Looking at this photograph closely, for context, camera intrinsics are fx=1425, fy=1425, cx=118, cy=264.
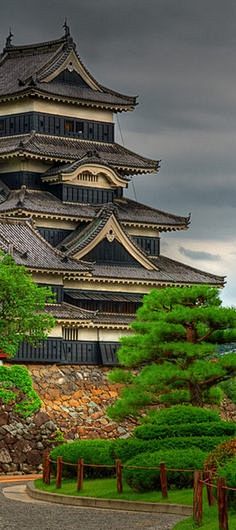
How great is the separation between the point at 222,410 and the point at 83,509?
111 feet

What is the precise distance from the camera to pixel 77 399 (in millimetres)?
67750

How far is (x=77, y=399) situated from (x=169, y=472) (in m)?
29.8

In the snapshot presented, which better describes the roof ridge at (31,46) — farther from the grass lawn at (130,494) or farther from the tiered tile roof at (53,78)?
the grass lawn at (130,494)

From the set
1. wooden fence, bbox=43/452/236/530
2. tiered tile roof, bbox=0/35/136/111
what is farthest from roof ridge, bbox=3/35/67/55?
wooden fence, bbox=43/452/236/530

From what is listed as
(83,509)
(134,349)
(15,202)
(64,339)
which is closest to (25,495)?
(83,509)

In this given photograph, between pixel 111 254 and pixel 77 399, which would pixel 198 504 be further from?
pixel 111 254

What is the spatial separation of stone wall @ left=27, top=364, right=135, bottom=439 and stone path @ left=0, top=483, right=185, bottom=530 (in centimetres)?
2411

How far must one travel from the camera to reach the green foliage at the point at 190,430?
137 ft

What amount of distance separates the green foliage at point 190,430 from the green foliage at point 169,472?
2449 millimetres

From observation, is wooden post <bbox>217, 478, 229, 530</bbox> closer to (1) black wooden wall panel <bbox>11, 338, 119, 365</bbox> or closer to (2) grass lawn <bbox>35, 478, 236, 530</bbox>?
(2) grass lawn <bbox>35, 478, 236, 530</bbox>

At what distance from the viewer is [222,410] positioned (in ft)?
236

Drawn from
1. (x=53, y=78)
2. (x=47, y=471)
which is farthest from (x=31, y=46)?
(x=47, y=471)

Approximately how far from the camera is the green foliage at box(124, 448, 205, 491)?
125 feet

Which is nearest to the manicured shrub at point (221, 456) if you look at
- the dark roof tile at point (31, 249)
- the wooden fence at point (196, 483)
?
the wooden fence at point (196, 483)
